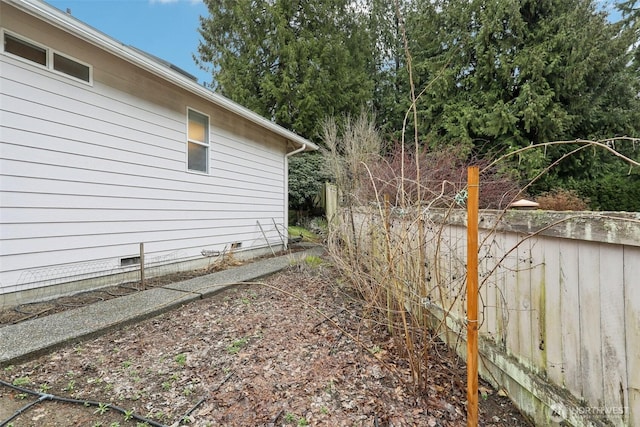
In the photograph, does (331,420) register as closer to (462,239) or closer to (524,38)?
(462,239)

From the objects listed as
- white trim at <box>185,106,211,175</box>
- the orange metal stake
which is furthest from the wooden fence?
white trim at <box>185,106,211,175</box>

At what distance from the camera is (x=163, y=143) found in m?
4.98

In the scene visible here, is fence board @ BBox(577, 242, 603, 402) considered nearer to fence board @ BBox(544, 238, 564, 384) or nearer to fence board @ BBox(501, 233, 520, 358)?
fence board @ BBox(544, 238, 564, 384)

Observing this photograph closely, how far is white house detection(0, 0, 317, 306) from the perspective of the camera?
130 inches

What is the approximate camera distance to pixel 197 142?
18.6 ft

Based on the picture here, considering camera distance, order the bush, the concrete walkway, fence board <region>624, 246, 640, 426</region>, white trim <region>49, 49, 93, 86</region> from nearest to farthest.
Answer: fence board <region>624, 246, 640, 426</region> < the concrete walkway < white trim <region>49, 49, 93, 86</region> < the bush

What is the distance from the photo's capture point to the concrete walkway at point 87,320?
2.33 metres

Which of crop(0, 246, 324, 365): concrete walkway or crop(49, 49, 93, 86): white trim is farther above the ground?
crop(49, 49, 93, 86): white trim

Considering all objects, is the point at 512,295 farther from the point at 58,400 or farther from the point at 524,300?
the point at 58,400

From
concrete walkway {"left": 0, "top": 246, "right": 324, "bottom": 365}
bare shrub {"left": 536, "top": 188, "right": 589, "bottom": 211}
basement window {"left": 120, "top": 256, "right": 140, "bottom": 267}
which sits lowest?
concrete walkway {"left": 0, "top": 246, "right": 324, "bottom": 365}

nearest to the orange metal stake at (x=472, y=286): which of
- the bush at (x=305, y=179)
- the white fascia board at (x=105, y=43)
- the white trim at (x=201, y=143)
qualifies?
the white fascia board at (x=105, y=43)

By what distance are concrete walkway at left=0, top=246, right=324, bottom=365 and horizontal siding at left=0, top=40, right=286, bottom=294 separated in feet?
2.95

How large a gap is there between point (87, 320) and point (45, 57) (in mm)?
2994

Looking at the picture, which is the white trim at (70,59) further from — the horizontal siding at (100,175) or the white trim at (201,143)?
the white trim at (201,143)
